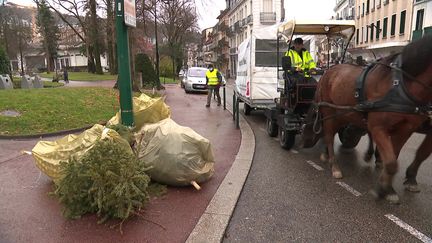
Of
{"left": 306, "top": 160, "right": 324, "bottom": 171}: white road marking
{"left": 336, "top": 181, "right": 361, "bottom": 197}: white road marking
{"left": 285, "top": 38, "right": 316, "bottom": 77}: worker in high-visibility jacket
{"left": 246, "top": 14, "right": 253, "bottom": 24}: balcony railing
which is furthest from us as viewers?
{"left": 246, "top": 14, "right": 253, "bottom": 24}: balcony railing

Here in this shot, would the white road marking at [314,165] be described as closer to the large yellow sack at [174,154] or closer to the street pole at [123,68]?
the large yellow sack at [174,154]

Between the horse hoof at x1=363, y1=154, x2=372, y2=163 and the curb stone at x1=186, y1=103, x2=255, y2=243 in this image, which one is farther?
the horse hoof at x1=363, y1=154, x2=372, y2=163

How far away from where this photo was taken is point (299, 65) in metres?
6.89

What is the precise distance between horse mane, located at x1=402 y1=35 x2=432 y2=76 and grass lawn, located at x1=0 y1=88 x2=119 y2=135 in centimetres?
775

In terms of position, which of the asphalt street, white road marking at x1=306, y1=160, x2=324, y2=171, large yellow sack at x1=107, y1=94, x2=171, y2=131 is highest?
large yellow sack at x1=107, y1=94, x2=171, y2=131

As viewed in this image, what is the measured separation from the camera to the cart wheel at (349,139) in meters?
6.48

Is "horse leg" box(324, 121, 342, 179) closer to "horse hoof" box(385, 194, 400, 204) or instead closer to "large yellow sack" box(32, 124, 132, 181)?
"horse hoof" box(385, 194, 400, 204)

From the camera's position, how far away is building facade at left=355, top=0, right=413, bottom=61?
108ft

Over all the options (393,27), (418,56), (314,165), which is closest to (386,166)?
(418,56)

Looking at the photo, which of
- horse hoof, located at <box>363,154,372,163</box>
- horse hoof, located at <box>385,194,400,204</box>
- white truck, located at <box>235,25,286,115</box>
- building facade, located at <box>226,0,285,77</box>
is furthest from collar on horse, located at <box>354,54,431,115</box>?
building facade, located at <box>226,0,285,77</box>

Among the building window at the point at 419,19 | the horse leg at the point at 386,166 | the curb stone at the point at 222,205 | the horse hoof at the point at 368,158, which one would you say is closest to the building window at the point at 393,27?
the building window at the point at 419,19

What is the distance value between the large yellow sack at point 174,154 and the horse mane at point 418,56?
261cm

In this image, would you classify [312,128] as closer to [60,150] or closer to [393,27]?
[60,150]

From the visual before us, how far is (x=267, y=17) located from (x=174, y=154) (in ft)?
163
